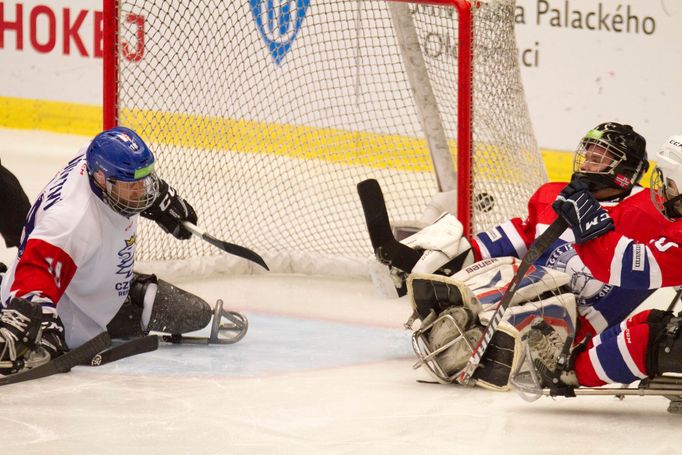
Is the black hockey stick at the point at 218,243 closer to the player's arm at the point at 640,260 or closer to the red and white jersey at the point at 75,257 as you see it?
the red and white jersey at the point at 75,257

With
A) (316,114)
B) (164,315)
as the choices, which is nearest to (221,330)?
(164,315)

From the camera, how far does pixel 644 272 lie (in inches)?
129

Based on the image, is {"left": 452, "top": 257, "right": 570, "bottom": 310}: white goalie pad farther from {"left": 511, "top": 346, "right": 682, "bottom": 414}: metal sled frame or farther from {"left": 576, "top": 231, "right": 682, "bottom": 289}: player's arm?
{"left": 576, "top": 231, "right": 682, "bottom": 289}: player's arm

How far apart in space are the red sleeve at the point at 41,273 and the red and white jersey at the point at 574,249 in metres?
1.23

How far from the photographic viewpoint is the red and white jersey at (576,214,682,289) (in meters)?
3.24

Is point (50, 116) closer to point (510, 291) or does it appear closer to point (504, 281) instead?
point (504, 281)

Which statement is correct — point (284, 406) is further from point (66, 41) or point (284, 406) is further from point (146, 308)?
point (66, 41)

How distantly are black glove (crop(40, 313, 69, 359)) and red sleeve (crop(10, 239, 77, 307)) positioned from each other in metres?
0.10

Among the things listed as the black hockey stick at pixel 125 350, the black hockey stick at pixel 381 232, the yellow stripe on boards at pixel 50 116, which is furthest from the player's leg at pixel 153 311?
the yellow stripe on boards at pixel 50 116

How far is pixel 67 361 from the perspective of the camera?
3777mm

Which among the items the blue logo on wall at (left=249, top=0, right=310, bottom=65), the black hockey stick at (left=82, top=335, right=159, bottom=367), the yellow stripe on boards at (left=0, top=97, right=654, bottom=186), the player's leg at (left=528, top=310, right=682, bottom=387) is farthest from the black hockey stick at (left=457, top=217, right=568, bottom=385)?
the blue logo on wall at (left=249, top=0, right=310, bottom=65)

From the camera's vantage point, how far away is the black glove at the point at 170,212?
4168 mm

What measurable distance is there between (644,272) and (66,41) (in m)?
5.42

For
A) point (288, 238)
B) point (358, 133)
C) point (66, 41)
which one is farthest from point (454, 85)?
point (66, 41)
